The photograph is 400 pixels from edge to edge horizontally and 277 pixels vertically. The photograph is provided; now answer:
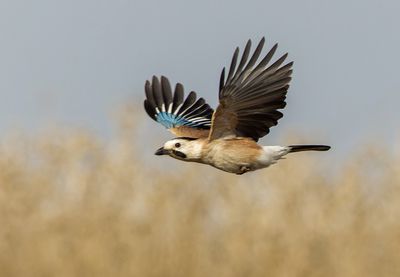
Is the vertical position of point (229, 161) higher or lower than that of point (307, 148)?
lower

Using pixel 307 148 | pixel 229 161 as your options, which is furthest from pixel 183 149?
pixel 307 148

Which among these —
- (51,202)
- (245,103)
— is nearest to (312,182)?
(245,103)

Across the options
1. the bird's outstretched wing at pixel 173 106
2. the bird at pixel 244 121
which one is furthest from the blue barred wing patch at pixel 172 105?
the bird at pixel 244 121

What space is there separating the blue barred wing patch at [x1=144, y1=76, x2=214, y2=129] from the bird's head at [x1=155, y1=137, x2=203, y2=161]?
1.10 meters

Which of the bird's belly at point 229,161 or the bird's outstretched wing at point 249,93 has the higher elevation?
the bird's outstretched wing at point 249,93

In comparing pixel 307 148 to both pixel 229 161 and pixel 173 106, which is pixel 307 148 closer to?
pixel 229 161

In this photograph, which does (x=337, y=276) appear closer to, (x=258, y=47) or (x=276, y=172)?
(x=276, y=172)

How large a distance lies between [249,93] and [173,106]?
1.55 m

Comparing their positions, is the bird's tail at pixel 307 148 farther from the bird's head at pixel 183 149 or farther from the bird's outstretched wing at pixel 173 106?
the bird's outstretched wing at pixel 173 106

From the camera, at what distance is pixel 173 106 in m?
11.4

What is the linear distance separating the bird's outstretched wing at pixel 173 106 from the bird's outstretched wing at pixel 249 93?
1146 millimetres

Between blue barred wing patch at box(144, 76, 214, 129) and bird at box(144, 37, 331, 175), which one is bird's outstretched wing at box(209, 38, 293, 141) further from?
blue barred wing patch at box(144, 76, 214, 129)

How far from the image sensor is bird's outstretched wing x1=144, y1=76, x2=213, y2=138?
441 inches

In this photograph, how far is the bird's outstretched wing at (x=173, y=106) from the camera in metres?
11.2
